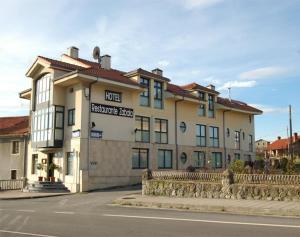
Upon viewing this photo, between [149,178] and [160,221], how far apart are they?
10.8m

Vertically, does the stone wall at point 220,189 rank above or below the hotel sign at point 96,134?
below

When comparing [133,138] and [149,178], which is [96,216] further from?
[133,138]

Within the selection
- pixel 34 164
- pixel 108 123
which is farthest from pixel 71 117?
pixel 34 164

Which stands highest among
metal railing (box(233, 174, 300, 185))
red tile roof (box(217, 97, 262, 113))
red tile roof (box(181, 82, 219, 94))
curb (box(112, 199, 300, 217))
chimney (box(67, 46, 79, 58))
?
chimney (box(67, 46, 79, 58))

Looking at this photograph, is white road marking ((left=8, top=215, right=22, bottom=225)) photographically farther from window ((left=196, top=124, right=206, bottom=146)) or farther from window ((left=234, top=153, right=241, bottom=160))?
window ((left=234, top=153, right=241, bottom=160))

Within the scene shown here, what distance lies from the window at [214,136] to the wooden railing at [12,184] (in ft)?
57.5

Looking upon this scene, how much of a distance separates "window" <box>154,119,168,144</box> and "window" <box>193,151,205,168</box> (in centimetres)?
412

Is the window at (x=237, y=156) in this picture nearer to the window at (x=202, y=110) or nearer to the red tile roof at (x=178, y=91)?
the window at (x=202, y=110)

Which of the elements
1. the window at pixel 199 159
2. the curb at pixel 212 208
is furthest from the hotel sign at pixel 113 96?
the curb at pixel 212 208

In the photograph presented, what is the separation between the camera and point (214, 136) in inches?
1561

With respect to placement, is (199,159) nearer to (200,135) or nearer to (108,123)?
(200,135)

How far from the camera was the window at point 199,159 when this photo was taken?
37.0 m

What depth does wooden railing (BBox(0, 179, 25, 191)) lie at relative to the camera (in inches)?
1244

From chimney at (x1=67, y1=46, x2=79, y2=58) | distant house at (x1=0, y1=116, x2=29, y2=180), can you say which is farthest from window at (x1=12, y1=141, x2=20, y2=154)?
chimney at (x1=67, y1=46, x2=79, y2=58)
